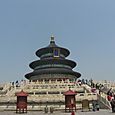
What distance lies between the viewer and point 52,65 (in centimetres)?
5769

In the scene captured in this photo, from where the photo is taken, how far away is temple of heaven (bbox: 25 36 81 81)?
181 ft

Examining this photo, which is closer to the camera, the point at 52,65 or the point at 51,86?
the point at 51,86

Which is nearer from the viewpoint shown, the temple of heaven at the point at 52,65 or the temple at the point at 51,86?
the temple at the point at 51,86

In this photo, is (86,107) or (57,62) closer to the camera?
(86,107)

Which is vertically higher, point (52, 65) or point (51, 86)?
point (52, 65)

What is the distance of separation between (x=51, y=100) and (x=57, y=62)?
102 feet

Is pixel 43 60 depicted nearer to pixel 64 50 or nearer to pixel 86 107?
pixel 64 50

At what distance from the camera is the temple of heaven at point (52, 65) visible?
55062mm

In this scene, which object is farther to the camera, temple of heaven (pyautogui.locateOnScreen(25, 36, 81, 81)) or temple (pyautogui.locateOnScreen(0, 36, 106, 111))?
temple of heaven (pyautogui.locateOnScreen(25, 36, 81, 81))

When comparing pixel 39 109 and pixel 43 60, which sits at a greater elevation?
pixel 43 60

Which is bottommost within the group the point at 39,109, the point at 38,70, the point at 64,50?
the point at 39,109

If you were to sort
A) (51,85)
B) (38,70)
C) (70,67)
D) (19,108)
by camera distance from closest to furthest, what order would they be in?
(19,108)
(51,85)
(38,70)
(70,67)

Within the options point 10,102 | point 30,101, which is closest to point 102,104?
point 30,101

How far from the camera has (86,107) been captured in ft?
80.4
